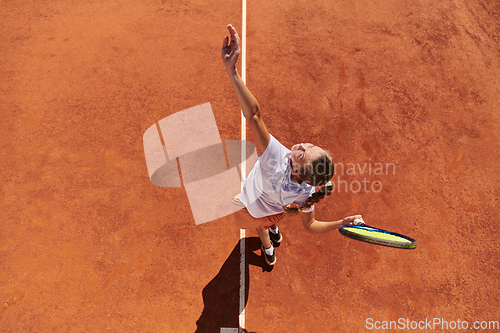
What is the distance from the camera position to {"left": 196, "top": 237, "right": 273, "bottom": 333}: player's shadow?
13.4 ft

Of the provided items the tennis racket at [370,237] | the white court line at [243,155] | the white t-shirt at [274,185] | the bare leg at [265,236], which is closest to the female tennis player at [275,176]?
the white t-shirt at [274,185]

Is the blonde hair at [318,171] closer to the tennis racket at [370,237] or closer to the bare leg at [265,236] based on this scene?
the tennis racket at [370,237]

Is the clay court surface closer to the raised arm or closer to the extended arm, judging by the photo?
the extended arm

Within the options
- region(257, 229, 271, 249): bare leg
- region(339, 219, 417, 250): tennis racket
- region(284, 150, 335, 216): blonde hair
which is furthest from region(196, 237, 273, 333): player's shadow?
region(284, 150, 335, 216): blonde hair

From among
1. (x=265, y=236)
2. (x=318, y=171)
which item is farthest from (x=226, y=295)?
(x=318, y=171)

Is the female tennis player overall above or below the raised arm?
below

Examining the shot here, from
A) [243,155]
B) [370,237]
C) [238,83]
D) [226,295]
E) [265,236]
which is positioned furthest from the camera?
[243,155]

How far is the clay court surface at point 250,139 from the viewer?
4219mm

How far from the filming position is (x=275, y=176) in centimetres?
266

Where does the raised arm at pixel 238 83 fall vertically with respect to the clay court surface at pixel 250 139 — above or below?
above

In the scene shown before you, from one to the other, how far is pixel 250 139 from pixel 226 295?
2674mm

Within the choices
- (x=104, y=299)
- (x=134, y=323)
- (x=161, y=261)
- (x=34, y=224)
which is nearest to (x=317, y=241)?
(x=161, y=261)

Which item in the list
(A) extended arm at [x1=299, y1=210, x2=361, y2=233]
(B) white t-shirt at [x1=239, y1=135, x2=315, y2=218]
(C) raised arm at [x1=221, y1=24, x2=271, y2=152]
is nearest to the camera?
(C) raised arm at [x1=221, y1=24, x2=271, y2=152]

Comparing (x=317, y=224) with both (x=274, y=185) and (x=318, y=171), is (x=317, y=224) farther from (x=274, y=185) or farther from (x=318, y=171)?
(x=318, y=171)
